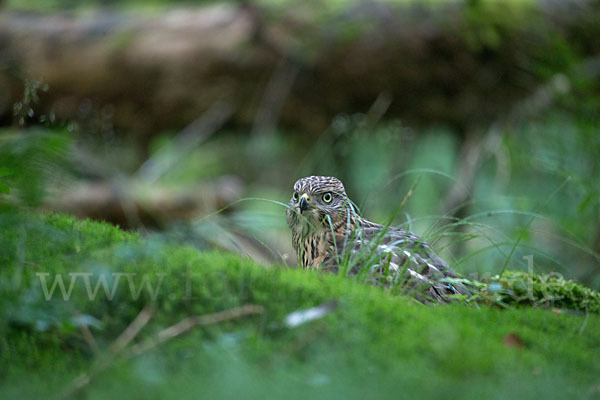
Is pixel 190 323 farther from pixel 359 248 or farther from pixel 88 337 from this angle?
pixel 359 248

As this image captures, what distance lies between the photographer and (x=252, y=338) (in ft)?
7.42

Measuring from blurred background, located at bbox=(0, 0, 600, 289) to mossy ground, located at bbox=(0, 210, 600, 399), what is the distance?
12.9 ft

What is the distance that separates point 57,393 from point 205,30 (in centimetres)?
624

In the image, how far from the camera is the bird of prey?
324 cm

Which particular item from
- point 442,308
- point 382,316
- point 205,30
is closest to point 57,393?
point 382,316

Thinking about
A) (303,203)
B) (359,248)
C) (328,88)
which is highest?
(328,88)

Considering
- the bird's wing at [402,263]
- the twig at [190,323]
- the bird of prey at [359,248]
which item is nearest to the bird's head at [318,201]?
the bird of prey at [359,248]

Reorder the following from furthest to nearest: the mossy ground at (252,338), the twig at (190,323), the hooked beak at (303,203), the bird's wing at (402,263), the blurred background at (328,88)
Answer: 1. the blurred background at (328,88)
2. the hooked beak at (303,203)
3. the bird's wing at (402,263)
4. the twig at (190,323)
5. the mossy ground at (252,338)

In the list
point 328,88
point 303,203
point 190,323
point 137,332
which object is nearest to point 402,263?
point 303,203

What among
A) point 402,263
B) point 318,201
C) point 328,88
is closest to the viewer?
point 402,263

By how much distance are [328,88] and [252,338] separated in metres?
5.64

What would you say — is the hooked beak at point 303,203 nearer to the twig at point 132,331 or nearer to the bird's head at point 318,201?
the bird's head at point 318,201

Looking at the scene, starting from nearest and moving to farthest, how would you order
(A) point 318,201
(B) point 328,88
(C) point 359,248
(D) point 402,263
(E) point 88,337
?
(E) point 88,337 → (D) point 402,263 → (C) point 359,248 → (A) point 318,201 → (B) point 328,88

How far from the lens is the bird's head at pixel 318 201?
4422 millimetres
